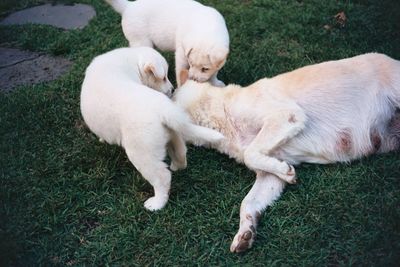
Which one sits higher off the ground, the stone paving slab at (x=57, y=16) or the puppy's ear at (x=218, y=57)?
the puppy's ear at (x=218, y=57)

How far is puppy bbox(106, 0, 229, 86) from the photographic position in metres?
3.96

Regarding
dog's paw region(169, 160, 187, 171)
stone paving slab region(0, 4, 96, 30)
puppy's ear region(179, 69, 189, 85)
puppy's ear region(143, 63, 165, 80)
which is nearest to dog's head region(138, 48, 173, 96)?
puppy's ear region(143, 63, 165, 80)

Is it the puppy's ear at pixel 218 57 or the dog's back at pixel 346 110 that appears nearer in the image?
the dog's back at pixel 346 110

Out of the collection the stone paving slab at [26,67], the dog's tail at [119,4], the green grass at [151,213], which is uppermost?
the dog's tail at [119,4]

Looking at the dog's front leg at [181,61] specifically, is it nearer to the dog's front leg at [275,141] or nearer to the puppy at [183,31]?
the puppy at [183,31]

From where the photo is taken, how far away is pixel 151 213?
10.4 feet

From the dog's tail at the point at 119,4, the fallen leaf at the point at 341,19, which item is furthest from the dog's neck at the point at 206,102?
the fallen leaf at the point at 341,19

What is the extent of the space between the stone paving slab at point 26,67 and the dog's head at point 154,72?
1.68 metres

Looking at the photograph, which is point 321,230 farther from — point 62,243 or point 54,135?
point 54,135

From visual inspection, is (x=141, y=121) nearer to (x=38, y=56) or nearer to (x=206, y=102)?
(x=206, y=102)

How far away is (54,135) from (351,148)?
2.52 meters

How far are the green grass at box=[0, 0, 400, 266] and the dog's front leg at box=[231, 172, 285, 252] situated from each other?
0.22ft

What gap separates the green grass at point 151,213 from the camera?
284cm

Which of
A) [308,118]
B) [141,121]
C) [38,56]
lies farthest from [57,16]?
[308,118]
